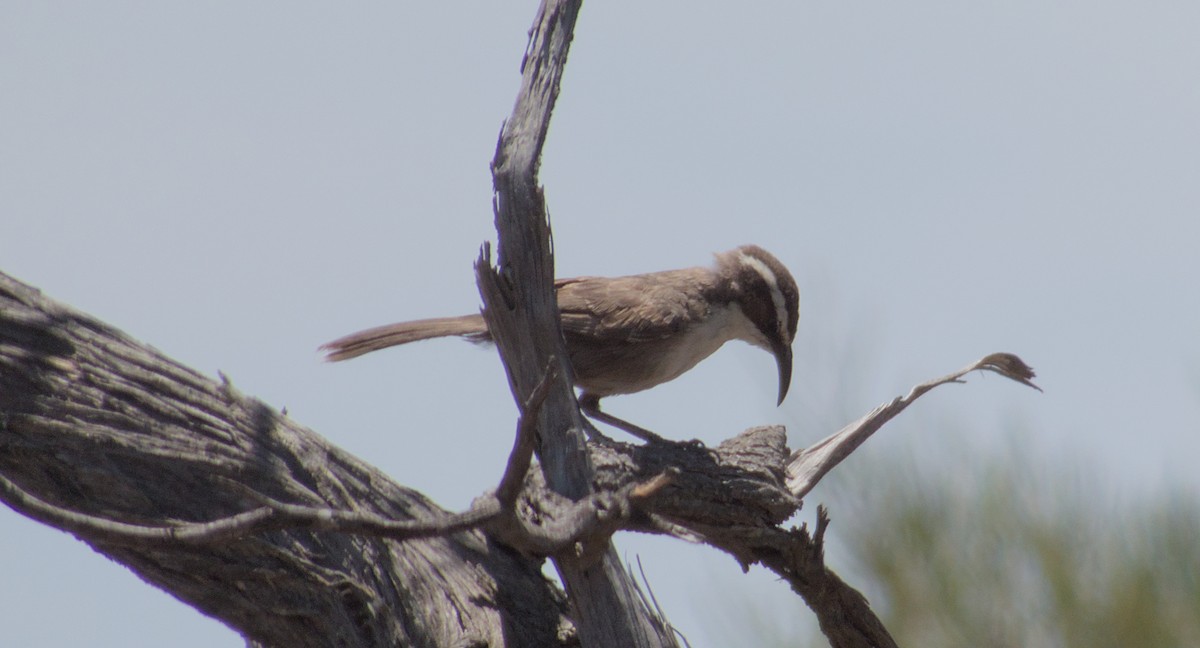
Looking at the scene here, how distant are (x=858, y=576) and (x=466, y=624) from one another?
1.90 metres

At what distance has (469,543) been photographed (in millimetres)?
3824

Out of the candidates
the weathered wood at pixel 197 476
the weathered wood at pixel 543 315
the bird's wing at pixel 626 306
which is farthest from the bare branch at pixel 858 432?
the weathered wood at pixel 197 476

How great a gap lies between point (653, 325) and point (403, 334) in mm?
1090

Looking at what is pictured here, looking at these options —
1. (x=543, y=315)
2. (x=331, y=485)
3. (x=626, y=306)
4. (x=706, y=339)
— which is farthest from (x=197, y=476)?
(x=706, y=339)

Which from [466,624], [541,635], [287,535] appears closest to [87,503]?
[287,535]

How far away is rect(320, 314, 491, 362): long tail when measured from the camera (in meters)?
4.83

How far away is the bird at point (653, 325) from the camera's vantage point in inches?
198

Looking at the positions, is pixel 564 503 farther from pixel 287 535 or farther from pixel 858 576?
pixel 858 576

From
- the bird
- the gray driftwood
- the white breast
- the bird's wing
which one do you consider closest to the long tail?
the bird

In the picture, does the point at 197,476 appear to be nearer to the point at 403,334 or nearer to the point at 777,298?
the point at 403,334

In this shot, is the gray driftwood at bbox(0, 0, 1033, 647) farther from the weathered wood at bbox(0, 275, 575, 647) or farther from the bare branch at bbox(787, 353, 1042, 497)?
the bare branch at bbox(787, 353, 1042, 497)

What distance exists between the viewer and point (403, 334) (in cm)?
493

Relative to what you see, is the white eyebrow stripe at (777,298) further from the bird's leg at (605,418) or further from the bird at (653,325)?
the bird's leg at (605,418)

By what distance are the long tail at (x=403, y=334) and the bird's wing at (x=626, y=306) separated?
1.28 feet
